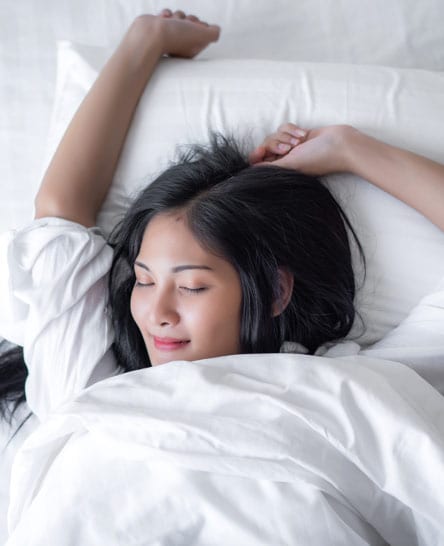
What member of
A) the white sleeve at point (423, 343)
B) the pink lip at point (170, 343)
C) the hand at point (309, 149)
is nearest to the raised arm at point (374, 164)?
the hand at point (309, 149)

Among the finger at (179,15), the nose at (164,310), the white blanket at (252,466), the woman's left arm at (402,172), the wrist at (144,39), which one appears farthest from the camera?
the finger at (179,15)

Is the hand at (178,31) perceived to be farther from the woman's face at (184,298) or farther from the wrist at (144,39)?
the woman's face at (184,298)

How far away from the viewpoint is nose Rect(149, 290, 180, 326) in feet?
3.29

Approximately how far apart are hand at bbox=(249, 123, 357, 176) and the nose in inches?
11.9

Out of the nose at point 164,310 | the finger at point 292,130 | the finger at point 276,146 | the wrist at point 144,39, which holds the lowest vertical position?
the nose at point 164,310

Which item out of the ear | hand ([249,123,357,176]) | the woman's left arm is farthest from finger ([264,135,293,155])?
the ear

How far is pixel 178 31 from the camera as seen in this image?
132 cm

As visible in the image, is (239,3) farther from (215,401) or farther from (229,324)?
(215,401)

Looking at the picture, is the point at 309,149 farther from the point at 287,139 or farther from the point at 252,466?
the point at 252,466

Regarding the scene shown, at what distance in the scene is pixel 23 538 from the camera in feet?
2.86

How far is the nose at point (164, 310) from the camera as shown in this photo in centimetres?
100

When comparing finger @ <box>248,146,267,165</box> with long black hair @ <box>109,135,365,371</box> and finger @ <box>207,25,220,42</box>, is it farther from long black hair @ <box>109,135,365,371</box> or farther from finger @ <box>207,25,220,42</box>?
finger @ <box>207,25,220,42</box>

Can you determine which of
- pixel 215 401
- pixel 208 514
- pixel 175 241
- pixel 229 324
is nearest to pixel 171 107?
pixel 175 241

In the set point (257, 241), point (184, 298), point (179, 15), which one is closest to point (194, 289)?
point (184, 298)
